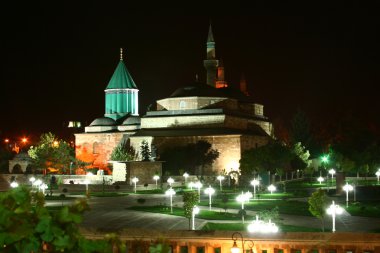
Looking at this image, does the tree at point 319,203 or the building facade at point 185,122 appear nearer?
→ the tree at point 319,203

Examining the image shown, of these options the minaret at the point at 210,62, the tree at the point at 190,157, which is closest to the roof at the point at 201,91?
the minaret at the point at 210,62


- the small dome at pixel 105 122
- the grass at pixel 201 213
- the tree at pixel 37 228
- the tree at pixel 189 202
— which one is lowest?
the grass at pixel 201 213

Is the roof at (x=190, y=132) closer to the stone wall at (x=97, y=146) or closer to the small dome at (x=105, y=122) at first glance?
the stone wall at (x=97, y=146)

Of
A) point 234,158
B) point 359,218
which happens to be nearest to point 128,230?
point 359,218

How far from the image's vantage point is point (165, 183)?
4403 centimetres

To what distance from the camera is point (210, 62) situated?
64.8 m

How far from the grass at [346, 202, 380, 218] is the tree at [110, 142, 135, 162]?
27.1 m

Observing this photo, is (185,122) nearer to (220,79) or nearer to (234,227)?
(220,79)

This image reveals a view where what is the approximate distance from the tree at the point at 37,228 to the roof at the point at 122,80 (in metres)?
61.3

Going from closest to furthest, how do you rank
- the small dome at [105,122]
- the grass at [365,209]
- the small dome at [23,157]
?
the grass at [365,209] → the small dome at [23,157] → the small dome at [105,122]

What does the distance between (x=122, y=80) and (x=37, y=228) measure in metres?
62.1

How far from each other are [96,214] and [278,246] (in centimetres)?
1768

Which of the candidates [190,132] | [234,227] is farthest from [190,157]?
[234,227]

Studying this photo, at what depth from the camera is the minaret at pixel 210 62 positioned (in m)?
64.7
